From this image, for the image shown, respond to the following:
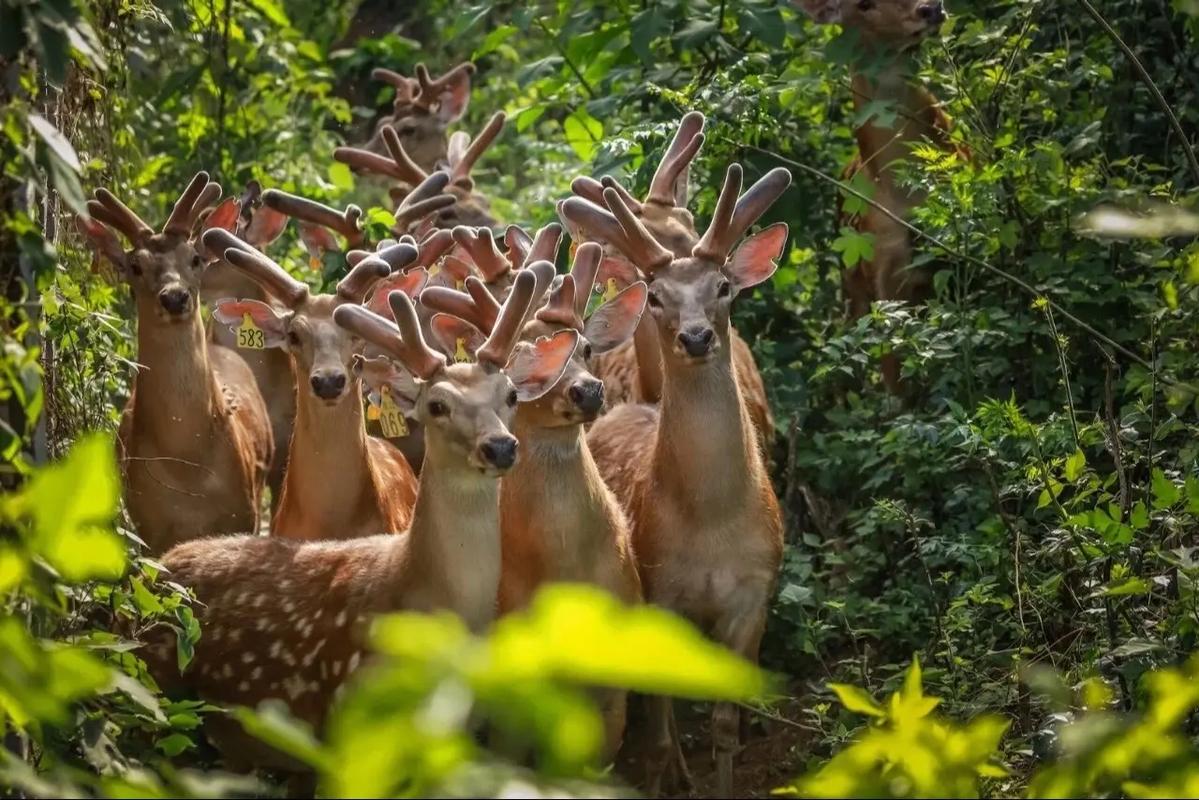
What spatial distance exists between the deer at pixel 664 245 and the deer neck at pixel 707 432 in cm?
70

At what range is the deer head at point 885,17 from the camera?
7793 millimetres

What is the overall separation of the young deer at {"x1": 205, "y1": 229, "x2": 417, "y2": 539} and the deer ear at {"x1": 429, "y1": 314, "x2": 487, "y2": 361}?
0.43 m

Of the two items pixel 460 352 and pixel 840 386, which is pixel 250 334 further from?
pixel 840 386

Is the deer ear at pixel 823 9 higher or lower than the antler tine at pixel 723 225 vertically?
higher

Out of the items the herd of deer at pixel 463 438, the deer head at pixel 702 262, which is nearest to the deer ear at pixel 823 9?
the herd of deer at pixel 463 438

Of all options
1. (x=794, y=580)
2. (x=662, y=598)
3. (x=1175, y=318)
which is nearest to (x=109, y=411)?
(x=662, y=598)

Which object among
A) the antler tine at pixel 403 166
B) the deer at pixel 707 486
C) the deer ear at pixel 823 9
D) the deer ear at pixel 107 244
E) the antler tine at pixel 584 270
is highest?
the deer ear at pixel 823 9

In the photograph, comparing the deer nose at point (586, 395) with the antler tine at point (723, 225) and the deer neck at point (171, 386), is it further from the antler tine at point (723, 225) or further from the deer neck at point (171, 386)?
the deer neck at point (171, 386)

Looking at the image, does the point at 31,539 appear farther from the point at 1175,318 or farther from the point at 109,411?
Result: the point at 1175,318

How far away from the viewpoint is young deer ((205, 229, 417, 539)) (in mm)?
6363

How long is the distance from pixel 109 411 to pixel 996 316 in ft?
11.1

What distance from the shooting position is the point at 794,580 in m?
6.87

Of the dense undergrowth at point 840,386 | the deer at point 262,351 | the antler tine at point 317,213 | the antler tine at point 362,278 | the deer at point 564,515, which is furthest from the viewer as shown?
the deer at point 262,351

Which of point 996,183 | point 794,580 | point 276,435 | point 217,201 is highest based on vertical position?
point 217,201
